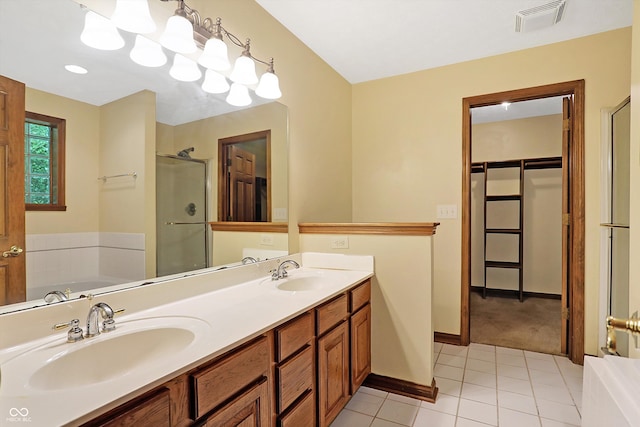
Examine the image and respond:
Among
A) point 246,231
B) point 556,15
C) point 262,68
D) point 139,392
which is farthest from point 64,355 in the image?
point 556,15

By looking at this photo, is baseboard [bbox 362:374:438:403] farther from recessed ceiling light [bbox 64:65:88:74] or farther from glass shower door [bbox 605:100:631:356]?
recessed ceiling light [bbox 64:65:88:74]

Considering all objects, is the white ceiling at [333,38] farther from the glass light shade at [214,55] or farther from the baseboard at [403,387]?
the baseboard at [403,387]

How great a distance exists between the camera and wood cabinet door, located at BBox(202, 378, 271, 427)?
93cm

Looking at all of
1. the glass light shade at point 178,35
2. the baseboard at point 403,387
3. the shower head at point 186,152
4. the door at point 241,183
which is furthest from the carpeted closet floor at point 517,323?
the glass light shade at point 178,35

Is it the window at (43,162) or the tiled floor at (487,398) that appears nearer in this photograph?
the window at (43,162)

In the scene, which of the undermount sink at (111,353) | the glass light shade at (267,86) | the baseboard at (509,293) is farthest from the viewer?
the baseboard at (509,293)

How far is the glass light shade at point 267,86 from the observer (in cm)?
192

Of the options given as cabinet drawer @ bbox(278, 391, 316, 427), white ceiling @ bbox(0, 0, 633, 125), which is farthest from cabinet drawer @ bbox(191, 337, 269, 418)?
white ceiling @ bbox(0, 0, 633, 125)

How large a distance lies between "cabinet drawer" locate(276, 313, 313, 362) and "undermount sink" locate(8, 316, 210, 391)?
0.92ft

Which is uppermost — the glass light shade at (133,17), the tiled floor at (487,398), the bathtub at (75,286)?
the glass light shade at (133,17)

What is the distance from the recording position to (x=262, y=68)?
2023 millimetres

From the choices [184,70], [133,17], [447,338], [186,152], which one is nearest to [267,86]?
[184,70]

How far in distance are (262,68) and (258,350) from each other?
5.56ft

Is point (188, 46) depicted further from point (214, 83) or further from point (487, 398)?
point (487, 398)
